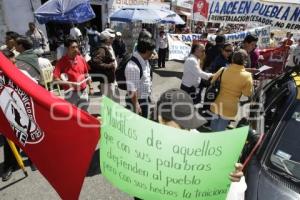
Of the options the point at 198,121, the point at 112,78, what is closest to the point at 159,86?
the point at 112,78

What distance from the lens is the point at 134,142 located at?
225cm

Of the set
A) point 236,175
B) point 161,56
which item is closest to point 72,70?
point 236,175

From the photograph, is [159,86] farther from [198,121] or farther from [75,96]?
[198,121]

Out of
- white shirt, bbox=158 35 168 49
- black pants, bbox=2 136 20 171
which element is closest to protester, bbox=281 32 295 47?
white shirt, bbox=158 35 168 49

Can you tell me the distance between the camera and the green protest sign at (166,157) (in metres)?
2.14

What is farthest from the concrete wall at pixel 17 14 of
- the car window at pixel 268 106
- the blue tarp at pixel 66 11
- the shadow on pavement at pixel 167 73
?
the car window at pixel 268 106

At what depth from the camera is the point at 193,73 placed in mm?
5719

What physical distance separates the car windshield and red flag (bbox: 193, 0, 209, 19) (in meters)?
8.43

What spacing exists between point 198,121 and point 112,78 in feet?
13.5

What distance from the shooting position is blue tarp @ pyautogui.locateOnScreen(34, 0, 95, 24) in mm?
12242

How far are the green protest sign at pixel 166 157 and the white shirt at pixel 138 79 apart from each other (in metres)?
2.15

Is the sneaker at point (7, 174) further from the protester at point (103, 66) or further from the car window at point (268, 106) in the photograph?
the car window at point (268, 106)

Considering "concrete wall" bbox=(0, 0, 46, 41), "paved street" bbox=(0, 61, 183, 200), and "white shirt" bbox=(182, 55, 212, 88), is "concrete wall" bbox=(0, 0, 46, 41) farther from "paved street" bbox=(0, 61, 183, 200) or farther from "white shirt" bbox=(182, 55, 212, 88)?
"white shirt" bbox=(182, 55, 212, 88)

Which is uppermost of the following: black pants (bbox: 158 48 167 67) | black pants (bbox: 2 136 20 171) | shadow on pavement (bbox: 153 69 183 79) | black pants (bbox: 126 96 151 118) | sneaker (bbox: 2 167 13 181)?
black pants (bbox: 126 96 151 118)
